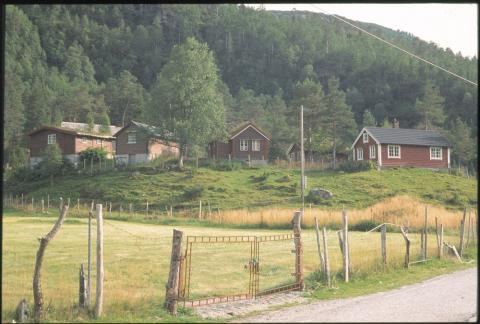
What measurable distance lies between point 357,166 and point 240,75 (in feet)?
370

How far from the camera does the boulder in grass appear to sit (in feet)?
162

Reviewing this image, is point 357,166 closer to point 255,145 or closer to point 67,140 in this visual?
point 255,145

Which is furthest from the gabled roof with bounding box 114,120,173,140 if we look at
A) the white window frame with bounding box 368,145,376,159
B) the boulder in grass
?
the white window frame with bounding box 368,145,376,159

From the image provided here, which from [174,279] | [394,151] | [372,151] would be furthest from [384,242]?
[394,151]

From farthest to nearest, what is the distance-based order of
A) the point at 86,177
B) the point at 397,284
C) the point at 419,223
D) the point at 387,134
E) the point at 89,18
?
the point at 89,18, the point at 387,134, the point at 86,177, the point at 419,223, the point at 397,284

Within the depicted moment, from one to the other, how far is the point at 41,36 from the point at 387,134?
4371 inches

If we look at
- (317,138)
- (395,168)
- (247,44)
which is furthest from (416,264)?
(247,44)

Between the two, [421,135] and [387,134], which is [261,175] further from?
[421,135]

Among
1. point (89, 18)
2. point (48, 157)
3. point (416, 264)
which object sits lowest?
point (416, 264)

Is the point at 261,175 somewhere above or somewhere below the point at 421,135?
below

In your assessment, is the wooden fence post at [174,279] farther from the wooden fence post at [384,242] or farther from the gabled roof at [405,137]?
the gabled roof at [405,137]

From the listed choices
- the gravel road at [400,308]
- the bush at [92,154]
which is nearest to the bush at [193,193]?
the bush at [92,154]

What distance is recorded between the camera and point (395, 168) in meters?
64.8

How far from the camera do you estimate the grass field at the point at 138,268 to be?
10.4 meters
